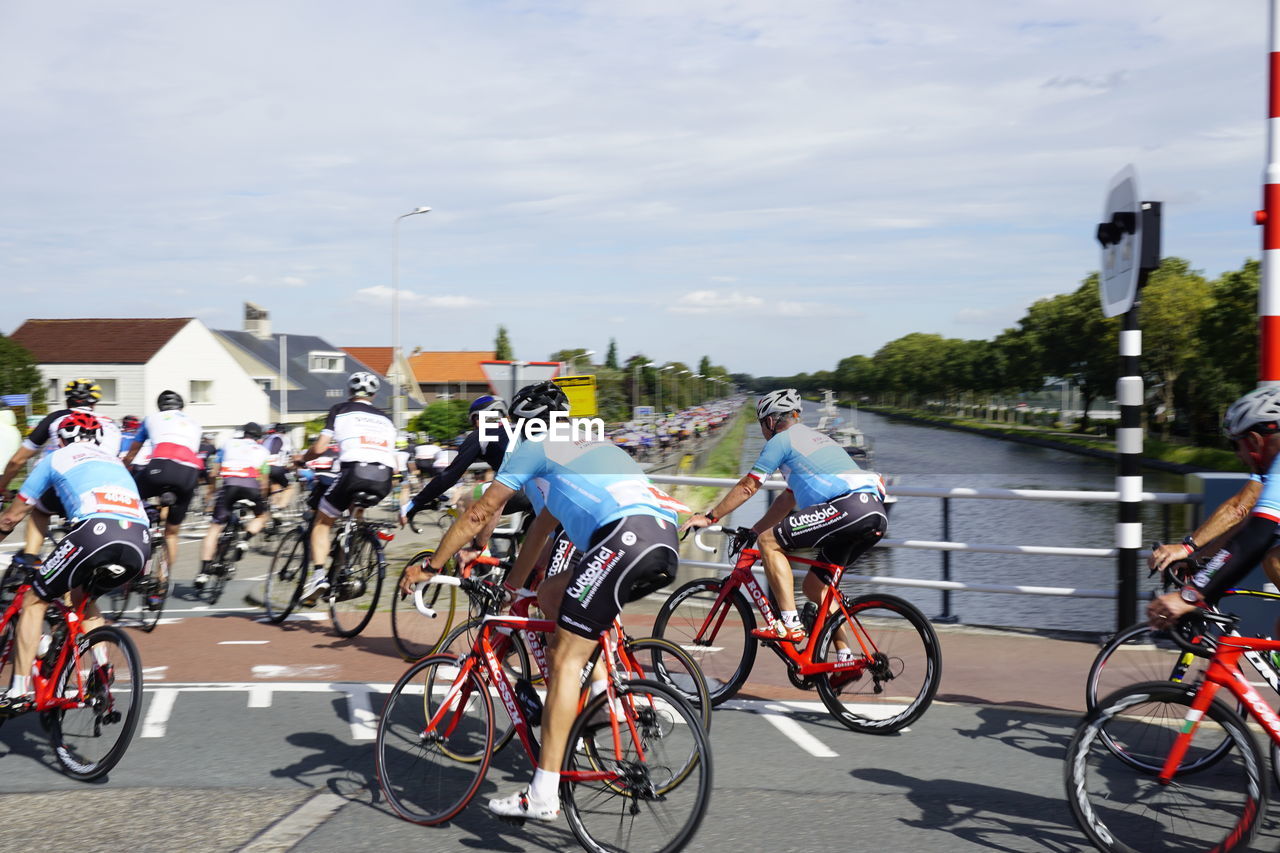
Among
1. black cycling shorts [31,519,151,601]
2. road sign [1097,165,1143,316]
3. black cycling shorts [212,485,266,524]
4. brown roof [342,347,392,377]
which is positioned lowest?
black cycling shorts [212,485,266,524]

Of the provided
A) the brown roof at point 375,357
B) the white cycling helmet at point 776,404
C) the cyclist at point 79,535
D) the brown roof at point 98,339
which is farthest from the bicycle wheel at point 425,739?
the brown roof at point 375,357

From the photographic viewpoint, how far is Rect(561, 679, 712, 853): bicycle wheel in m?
3.72

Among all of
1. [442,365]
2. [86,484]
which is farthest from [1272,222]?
[442,365]

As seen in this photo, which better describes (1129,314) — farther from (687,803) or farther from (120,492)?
(120,492)

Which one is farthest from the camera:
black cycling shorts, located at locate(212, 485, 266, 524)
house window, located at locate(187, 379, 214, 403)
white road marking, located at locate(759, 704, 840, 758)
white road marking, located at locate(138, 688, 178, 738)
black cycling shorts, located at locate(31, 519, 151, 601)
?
house window, located at locate(187, 379, 214, 403)

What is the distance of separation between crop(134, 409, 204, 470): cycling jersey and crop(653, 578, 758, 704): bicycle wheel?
4.97 m

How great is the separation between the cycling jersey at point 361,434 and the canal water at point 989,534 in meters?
2.69

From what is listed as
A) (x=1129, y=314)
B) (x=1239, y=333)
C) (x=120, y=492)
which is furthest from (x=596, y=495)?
(x=1239, y=333)

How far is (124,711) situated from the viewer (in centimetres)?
478

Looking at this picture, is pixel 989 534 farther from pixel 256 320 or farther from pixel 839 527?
pixel 256 320

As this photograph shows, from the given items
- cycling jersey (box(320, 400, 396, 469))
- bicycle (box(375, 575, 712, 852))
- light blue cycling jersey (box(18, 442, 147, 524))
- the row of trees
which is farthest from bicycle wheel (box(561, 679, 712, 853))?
the row of trees

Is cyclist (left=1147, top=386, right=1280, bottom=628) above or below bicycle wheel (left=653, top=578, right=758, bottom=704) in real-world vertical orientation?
above

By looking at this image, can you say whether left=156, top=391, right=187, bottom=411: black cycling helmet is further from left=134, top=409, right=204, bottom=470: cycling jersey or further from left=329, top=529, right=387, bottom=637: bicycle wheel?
left=329, top=529, right=387, bottom=637: bicycle wheel

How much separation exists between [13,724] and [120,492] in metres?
1.62
